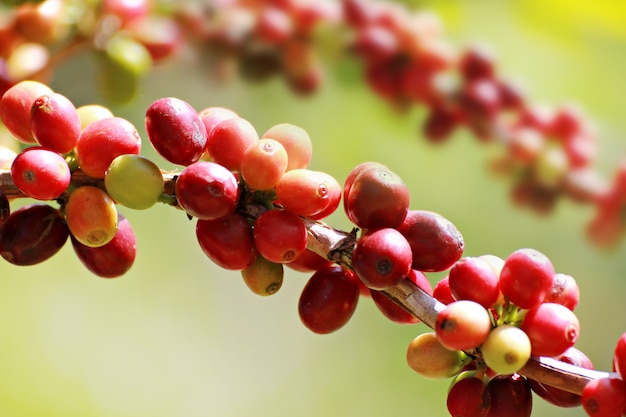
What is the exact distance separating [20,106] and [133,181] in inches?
4.5

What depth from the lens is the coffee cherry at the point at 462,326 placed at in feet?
1.31

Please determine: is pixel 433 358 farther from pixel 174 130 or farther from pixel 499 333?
pixel 174 130

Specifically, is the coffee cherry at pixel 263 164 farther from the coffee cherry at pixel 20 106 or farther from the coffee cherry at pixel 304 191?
the coffee cherry at pixel 20 106

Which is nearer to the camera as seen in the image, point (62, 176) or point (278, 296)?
point (62, 176)

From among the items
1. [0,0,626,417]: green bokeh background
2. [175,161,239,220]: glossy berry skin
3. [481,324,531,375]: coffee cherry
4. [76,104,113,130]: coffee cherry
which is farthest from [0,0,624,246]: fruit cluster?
[481,324,531,375]: coffee cherry

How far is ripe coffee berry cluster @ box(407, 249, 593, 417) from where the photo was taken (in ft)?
1.31

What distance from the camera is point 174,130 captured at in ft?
1.50

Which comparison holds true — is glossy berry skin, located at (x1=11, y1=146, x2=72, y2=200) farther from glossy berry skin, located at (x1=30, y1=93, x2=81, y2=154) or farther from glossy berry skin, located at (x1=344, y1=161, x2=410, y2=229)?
glossy berry skin, located at (x1=344, y1=161, x2=410, y2=229)

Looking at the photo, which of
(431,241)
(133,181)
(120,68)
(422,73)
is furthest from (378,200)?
(422,73)

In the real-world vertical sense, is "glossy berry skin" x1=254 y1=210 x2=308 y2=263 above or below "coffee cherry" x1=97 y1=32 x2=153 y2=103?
below

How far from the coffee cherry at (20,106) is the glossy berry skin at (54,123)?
0.03 meters

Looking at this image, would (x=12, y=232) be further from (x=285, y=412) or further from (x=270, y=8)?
(x=270, y=8)

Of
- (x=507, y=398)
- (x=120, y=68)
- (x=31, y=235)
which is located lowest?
(x=31, y=235)

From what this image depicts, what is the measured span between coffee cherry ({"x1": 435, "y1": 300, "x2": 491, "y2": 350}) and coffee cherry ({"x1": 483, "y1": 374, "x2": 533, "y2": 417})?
5 cm
